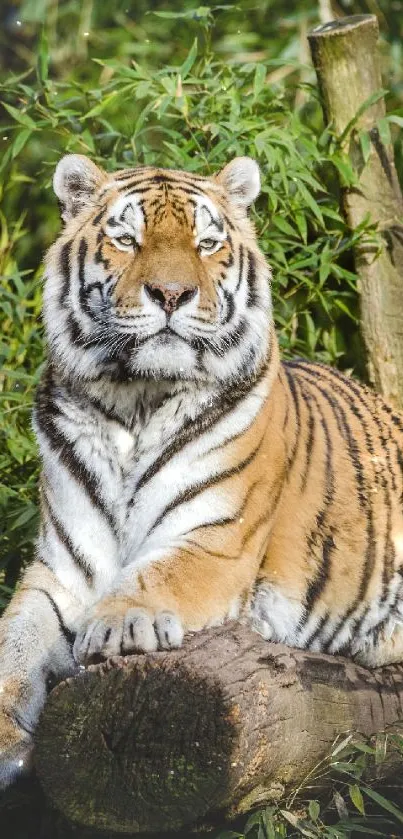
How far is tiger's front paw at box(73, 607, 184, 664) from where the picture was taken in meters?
3.09

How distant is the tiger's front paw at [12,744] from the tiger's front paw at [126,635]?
1.15 ft

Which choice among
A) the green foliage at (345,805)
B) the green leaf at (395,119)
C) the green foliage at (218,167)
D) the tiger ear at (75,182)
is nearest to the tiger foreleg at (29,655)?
the green foliage at (345,805)

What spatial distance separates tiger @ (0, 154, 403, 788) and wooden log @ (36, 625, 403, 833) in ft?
0.87

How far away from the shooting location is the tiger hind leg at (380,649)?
400 cm

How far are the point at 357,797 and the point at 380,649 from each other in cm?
78

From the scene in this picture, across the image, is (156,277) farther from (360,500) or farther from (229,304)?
(360,500)

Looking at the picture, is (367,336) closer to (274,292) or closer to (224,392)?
(274,292)

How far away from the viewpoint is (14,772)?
10.9ft

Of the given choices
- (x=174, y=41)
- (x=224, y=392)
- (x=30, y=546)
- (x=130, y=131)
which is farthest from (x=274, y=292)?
(x=174, y=41)

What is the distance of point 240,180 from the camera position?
13.1 feet

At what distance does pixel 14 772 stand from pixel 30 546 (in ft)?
6.29

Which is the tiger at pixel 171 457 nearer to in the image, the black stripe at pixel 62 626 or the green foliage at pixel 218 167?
the black stripe at pixel 62 626

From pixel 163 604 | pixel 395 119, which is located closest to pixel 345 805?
pixel 163 604

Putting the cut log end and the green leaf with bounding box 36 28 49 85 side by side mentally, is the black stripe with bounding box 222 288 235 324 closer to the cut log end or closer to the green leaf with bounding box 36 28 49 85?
the cut log end
